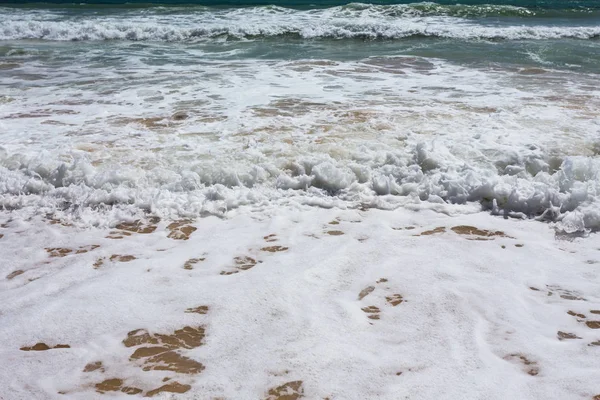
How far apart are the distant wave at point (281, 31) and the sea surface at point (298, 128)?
149 centimetres

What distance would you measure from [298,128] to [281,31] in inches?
380

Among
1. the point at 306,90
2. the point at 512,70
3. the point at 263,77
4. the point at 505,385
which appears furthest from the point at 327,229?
the point at 512,70

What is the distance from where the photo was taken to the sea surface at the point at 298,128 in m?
4.12

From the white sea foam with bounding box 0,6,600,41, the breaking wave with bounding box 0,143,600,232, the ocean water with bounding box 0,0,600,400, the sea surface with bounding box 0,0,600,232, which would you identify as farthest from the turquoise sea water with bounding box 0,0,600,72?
the breaking wave with bounding box 0,143,600,232

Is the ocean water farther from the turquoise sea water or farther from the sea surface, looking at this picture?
the turquoise sea water

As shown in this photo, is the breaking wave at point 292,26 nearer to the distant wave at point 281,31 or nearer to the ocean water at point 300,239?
the distant wave at point 281,31

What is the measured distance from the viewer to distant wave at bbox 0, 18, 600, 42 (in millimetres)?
13906

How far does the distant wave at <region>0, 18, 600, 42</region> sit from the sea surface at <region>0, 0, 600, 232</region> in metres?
1.49

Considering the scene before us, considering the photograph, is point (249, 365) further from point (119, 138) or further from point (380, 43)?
point (380, 43)

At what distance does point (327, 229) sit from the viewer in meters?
3.68

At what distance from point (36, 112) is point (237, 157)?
313 centimetres

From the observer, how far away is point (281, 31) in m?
14.5

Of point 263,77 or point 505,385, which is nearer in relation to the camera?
point 505,385

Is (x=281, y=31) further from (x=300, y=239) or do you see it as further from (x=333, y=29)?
(x=300, y=239)
